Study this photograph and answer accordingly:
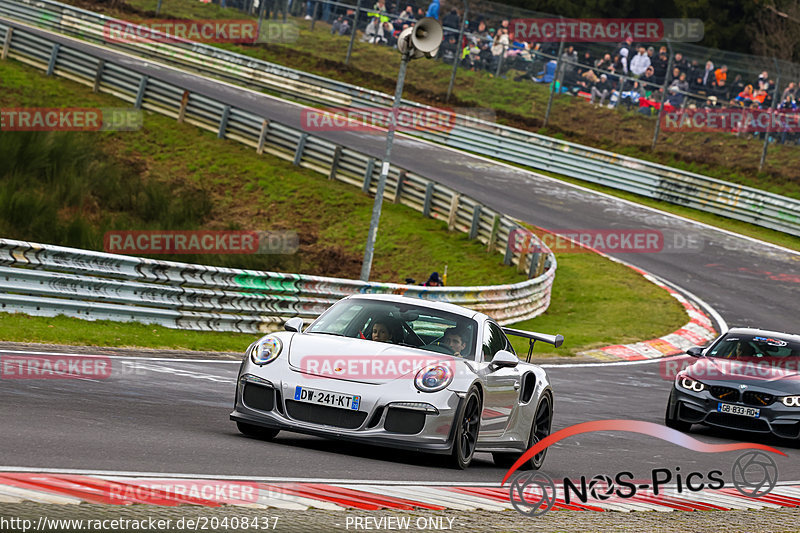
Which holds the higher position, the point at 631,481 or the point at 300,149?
the point at 631,481

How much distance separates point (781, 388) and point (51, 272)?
1001 centimetres

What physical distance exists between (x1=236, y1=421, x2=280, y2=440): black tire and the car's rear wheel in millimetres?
2248

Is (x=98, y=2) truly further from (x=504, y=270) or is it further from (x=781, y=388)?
(x=781, y=388)

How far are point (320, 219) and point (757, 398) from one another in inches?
787

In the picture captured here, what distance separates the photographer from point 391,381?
8.59 meters

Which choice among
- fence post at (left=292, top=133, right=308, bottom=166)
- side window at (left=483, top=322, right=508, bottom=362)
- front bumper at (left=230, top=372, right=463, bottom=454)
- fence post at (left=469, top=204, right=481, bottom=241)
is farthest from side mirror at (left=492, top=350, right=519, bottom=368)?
fence post at (left=292, top=133, right=308, bottom=166)

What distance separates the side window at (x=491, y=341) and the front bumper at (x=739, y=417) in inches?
195

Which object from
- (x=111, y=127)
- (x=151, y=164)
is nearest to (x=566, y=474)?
(x=151, y=164)

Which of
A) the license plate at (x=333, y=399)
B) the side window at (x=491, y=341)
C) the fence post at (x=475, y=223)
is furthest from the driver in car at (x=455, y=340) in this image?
the fence post at (x=475, y=223)

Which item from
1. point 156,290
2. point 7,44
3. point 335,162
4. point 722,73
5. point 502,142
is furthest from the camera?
point 502,142

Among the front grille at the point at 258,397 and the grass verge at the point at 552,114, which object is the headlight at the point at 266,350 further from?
the grass verge at the point at 552,114

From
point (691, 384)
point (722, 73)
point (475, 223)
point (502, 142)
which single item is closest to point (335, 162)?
point (475, 223)

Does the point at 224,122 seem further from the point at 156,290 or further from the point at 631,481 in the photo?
the point at 631,481

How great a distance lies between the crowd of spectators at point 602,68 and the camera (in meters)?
37.0
